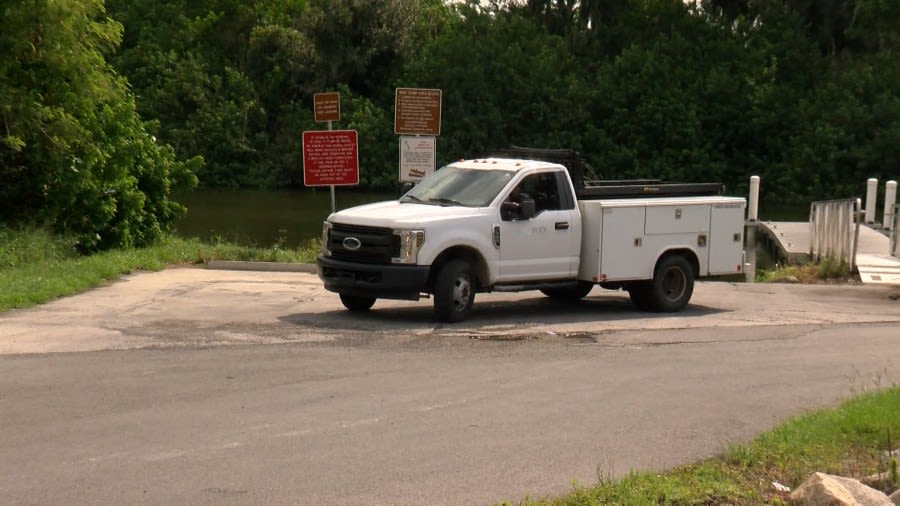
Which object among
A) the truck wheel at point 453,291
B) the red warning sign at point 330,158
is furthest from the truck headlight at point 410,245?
the red warning sign at point 330,158

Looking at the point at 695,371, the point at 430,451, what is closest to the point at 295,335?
the point at 695,371

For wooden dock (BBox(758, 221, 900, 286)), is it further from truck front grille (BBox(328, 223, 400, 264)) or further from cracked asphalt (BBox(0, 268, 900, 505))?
truck front grille (BBox(328, 223, 400, 264))

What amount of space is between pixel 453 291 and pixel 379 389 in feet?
14.9

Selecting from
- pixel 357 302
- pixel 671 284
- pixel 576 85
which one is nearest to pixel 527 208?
pixel 357 302

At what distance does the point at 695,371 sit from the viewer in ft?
44.1

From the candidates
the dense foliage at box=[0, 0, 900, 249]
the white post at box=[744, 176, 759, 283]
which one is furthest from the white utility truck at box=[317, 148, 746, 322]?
the dense foliage at box=[0, 0, 900, 249]

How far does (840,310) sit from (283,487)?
42.3 ft

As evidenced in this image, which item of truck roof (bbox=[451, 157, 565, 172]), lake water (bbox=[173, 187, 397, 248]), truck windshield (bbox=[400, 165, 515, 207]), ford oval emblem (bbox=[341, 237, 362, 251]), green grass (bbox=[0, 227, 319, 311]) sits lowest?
lake water (bbox=[173, 187, 397, 248])

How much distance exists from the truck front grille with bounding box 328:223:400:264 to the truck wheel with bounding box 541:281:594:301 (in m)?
3.11

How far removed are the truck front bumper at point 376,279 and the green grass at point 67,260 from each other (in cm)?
372

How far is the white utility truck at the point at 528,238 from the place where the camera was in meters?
16.1

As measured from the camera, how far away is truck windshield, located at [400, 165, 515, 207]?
1711 centimetres

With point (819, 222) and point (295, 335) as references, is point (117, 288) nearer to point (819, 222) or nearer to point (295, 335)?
point (295, 335)

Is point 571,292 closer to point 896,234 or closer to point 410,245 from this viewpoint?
point 410,245
